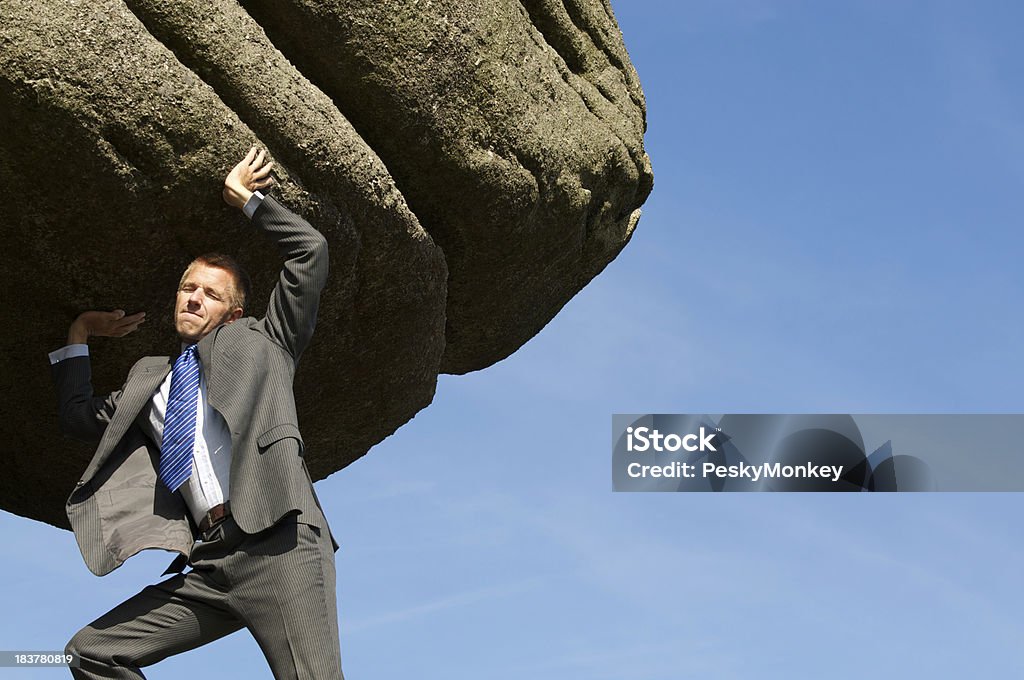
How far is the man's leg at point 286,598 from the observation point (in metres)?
4.33

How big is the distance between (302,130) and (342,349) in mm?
1407

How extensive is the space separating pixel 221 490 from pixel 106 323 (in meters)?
1.43

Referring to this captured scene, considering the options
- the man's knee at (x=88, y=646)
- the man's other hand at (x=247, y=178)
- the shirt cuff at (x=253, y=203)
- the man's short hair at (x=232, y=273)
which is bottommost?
the man's knee at (x=88, y=646)

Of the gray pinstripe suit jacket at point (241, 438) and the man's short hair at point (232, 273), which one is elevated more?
the man's short hair at point (232, 273)

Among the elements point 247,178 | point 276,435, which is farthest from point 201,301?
point 276,435

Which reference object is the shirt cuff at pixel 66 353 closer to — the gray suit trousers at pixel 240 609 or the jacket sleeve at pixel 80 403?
the jacket sleeve at pixel 80 403

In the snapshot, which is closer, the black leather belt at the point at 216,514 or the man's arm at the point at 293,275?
the black leather belt at the point at 216,514

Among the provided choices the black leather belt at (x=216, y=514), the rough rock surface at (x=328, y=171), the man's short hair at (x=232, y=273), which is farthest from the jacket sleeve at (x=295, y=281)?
the black leather belt at (x=216, y=514)

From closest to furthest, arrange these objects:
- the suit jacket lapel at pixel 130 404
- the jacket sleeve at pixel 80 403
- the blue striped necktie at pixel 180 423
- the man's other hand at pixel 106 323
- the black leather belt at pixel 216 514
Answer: the black leather belt at pixel 216 514, the blue striped necktie at pixel 180 423, the suit jacket lapel at pixel 130 404, the jacket sleeve at pixel 80 403, the man's other hand at pixel 106 323

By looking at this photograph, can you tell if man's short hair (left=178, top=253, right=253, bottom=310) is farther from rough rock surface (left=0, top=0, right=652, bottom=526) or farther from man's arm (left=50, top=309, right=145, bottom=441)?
man's arm (left=50, top=309, right=145, bottom=441)

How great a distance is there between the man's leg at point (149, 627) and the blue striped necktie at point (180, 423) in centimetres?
36

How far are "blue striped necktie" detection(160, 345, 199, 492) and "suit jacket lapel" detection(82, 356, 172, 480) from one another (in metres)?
0.12

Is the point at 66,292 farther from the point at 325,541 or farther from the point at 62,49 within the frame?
the point at 325,541

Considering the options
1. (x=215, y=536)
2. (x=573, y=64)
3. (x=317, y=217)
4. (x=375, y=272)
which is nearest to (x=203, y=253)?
(x=317, y=217)
